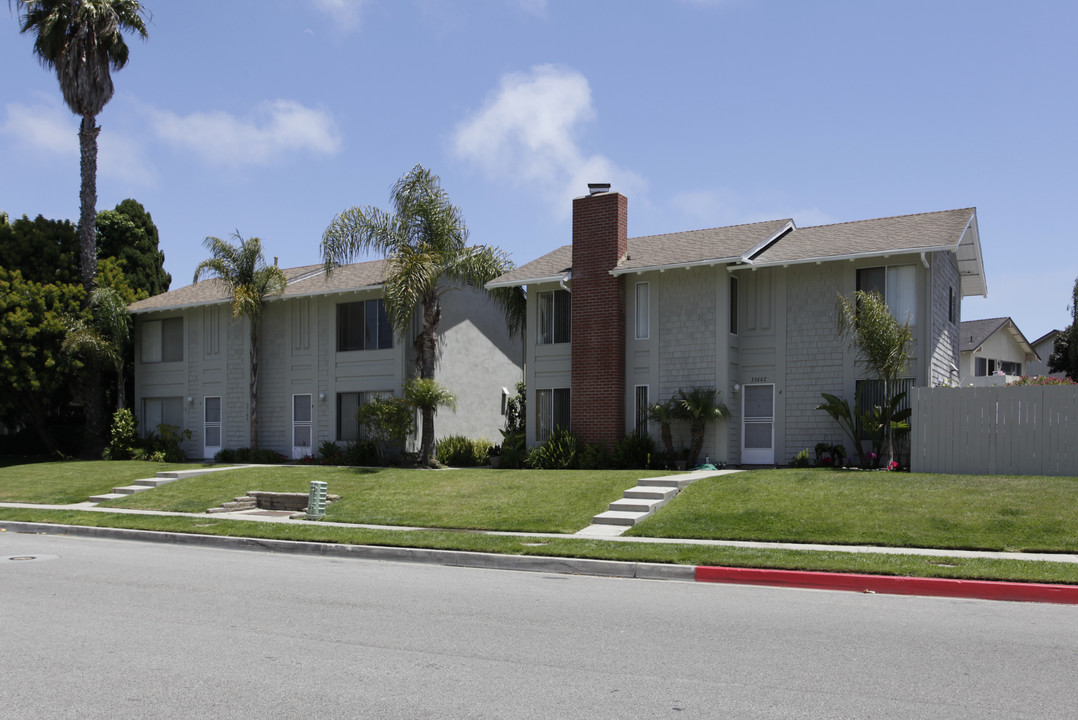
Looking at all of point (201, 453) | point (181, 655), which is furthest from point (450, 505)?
point (201, 453)

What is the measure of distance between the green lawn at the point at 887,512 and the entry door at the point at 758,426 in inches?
182

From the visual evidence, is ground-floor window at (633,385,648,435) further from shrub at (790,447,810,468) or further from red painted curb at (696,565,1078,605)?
red painted curb at (696,565,1078,605)

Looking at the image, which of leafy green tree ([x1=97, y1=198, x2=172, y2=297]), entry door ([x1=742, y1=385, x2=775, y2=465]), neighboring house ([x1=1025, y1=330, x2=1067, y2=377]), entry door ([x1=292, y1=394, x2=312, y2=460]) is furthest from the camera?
neighboring house ([x1=1025, y1=330, x2=1067, y2=377])

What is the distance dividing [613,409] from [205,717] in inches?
704

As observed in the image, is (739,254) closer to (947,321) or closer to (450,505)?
(947,321)

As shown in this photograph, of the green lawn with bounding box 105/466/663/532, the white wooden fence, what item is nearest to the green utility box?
the green lawn with bounding box 105/466/663/532

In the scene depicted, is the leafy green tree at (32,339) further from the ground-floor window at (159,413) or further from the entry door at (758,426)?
the entry door at (758,426)

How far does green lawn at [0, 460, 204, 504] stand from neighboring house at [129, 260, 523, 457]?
3200 mm

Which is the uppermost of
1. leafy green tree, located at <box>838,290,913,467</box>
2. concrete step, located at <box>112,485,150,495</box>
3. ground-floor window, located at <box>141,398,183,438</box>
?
leafy green tree, located at <box>838,290,913,467</box>

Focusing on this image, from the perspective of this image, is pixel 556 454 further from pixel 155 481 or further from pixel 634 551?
pixel 634 551

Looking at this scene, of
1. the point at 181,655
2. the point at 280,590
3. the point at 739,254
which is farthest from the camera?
the point at 739,254

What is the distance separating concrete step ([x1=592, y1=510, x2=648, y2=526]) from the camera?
15.3 metres

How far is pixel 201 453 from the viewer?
30391 millimetres

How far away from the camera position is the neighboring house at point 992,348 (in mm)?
36656
